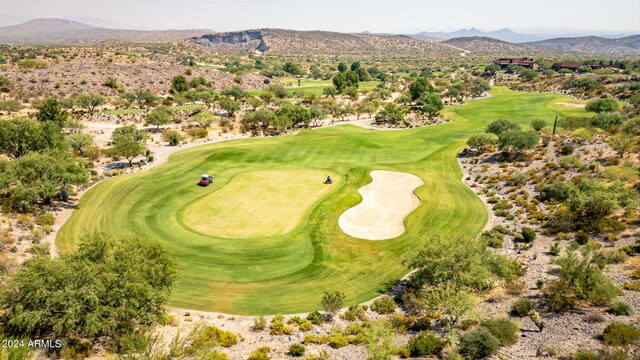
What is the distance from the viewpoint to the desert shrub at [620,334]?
21.8m

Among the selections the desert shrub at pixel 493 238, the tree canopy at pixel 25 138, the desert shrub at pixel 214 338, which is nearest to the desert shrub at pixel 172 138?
the tree canopy at pixel 25 138

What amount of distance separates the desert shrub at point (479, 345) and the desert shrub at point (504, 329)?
1134mm

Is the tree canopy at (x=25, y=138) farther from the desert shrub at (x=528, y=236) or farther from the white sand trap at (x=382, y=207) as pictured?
the desert shrub at (x=528, y=236)

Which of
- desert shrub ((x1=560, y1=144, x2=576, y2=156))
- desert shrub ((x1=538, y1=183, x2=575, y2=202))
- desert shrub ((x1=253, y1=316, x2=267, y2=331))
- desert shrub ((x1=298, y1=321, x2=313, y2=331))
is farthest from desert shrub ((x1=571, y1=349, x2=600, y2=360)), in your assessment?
desert shrub ((x1=560, y1=144, x2=576, y2=156))

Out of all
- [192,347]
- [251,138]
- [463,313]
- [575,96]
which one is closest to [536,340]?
[463,313]

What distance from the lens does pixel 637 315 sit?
83.6 ft

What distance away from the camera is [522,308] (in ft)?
91.8

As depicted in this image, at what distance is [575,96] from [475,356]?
152 meters

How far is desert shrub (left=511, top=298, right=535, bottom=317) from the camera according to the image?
27.9 meters

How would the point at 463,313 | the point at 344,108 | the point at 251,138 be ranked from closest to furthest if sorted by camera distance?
1. the point at 463,313
2. the point at 251,138
3. the point at 344,108

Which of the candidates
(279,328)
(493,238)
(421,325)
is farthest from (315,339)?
(493,238)

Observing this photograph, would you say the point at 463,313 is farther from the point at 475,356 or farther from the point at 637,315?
the point at 637,315

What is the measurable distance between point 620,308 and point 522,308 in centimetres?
615

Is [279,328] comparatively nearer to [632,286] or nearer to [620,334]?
[620,334]
